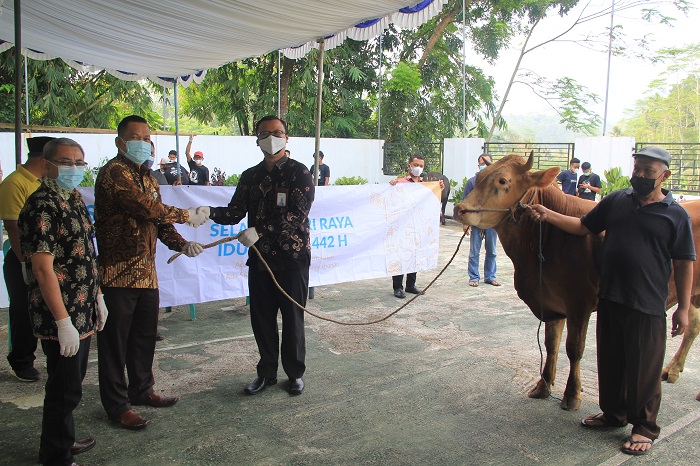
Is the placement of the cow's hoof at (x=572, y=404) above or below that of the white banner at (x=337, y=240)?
below

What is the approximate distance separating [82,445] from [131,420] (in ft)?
→ 1.19

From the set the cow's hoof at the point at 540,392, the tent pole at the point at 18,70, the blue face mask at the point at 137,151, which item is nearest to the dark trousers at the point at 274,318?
the blue face mask at the point at 137,151

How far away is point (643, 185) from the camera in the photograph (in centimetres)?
345

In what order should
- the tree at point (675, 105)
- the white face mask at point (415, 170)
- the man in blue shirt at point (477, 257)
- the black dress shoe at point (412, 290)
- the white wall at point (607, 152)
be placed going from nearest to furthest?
the black dress shoe at point (412, 290), the white face mask at point (415, 170), the man in blue shirt at point (477, 257), the white wall at point (607, 152), the tree at point (675, 105)

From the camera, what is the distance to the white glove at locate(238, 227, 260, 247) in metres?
4.09

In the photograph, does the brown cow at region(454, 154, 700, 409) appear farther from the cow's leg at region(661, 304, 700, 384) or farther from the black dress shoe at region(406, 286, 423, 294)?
the black dress shoe at region(406, 286, 423, 294)

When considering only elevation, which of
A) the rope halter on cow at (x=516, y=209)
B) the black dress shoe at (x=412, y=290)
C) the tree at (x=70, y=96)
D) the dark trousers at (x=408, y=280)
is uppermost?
the tree at (x=70, y=96)

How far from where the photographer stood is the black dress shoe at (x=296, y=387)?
14.1ft

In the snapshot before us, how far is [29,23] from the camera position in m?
5.93

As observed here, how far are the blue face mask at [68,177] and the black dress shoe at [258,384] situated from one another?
196cm

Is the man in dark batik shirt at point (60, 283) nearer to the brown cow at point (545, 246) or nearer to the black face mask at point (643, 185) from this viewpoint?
the brown cow at point (545, 246)

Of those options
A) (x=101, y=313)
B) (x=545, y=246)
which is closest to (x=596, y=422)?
(x=545, y=246)

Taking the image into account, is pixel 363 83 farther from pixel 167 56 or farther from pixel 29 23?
pixel 29 23

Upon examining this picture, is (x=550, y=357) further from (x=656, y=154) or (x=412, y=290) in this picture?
(x=412, y=290)
